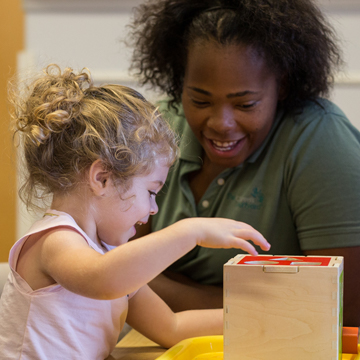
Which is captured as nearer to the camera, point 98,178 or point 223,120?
point 98,178

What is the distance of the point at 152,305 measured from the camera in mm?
957

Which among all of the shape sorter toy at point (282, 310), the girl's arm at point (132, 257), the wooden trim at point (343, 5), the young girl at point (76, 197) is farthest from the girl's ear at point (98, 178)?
the wooden trim at point (343, 5)

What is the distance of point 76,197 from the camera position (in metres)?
0.83

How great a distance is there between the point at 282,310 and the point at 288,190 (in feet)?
1.55

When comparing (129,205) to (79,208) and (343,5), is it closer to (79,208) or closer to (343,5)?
(79,208)

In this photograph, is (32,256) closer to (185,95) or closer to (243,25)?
(185,95)

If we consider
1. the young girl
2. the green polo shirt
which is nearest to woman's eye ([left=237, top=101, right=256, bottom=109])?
the green polo shirt

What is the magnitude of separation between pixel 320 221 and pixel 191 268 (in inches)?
13.0

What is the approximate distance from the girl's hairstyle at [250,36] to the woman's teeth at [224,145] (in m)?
0.18

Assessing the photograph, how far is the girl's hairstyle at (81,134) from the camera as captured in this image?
796mm

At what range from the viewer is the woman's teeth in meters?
1.16

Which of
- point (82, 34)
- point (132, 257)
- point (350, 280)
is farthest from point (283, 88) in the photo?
point (82, 34)

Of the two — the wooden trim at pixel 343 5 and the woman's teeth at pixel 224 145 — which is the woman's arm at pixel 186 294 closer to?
the woman's teeth at pixel 224 145

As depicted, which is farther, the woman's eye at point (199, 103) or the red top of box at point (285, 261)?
Result: the woman's eye at point (199, 103)
